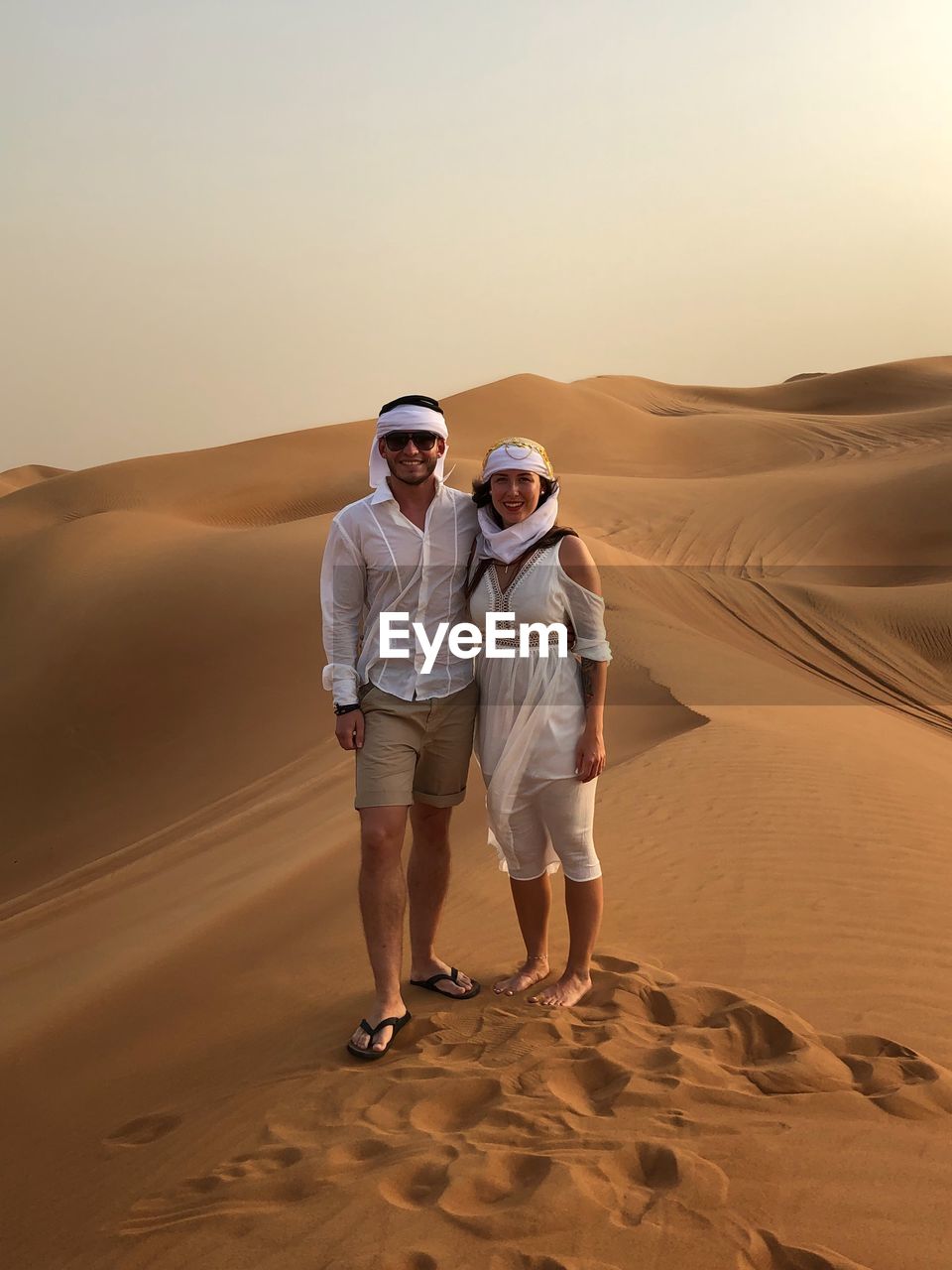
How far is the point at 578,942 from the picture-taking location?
4109 millimetres

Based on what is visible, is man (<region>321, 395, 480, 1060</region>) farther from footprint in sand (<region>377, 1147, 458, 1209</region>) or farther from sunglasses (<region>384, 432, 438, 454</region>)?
footprint in sand (<region>377, 1147, 458, 1209</region>)

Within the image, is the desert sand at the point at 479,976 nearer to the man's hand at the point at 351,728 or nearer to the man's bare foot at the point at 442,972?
the man's bare foot at the point at 442,972

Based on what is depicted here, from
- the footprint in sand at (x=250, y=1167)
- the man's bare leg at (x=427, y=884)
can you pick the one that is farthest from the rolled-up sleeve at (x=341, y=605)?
the footprint in sand at (x=250, y=1167)

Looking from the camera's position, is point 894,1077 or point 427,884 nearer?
point 894,1077

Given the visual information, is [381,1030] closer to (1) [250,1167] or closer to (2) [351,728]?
(1) [250,1167]

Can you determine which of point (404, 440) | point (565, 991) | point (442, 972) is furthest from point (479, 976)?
point (404, 440)

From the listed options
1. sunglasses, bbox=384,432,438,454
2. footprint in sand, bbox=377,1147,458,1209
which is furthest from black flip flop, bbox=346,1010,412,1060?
sunglasses, bbox=384,432,438,454

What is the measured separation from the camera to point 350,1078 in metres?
3.71

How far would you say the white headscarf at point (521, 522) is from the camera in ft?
12.7

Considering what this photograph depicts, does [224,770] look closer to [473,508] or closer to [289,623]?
[289,623]

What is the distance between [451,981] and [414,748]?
1024mm

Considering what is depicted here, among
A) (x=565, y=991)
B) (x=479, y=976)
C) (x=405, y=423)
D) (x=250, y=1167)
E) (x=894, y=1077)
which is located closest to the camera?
(x=250, y=1167)

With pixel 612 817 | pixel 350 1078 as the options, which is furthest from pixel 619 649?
pixel 350 1078

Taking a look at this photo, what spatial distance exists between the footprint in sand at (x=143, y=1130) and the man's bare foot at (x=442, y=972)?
103 cm
